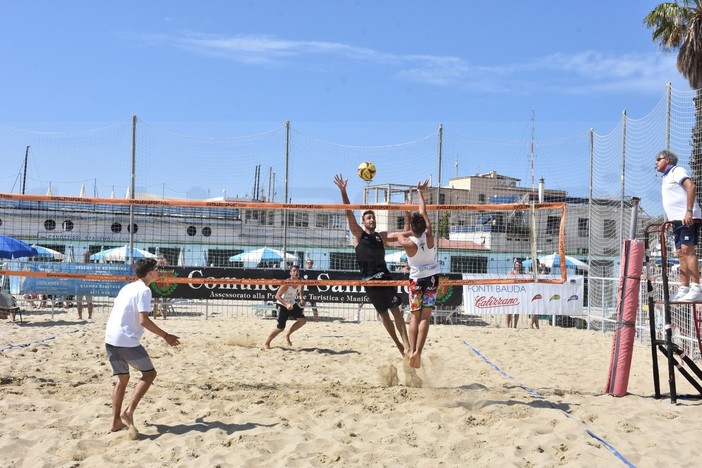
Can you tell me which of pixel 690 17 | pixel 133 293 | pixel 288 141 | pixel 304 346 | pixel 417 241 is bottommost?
pixel 304 346

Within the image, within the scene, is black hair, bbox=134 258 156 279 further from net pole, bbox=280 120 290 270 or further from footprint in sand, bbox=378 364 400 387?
net pole, bbox=280 120 290 270

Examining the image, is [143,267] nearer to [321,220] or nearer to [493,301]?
[321,220]

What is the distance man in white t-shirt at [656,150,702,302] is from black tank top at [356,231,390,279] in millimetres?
2809

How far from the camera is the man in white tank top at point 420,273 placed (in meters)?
6.12

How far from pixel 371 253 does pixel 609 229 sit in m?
8.30

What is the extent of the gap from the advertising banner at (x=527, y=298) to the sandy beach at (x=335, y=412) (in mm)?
4468

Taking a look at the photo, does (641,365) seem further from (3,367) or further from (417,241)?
(3,367)

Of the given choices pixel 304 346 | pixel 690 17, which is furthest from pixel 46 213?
pixel 690 17

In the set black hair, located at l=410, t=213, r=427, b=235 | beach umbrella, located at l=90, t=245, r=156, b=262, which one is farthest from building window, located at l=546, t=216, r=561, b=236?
beach umbrella, located at l=90, t=245, r=156, b=262

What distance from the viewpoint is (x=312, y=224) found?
521 inches

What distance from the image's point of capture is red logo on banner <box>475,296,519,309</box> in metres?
13.7

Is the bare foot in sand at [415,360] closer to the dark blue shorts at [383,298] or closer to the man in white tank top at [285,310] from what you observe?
the dark blue shorts at [383,298]

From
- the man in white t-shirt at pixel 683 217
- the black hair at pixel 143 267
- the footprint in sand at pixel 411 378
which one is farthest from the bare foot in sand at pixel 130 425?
the man in white t-shirt at pixel 683 217

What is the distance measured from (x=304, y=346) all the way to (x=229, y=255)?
19.3ft
